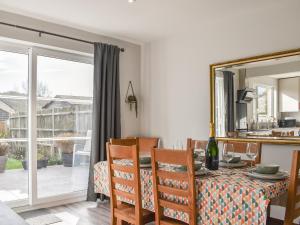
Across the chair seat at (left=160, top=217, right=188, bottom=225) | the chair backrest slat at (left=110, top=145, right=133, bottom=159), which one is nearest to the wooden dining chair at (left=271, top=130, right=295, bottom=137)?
the chair seat at (left=160, top=217, right=188, bottom=225)

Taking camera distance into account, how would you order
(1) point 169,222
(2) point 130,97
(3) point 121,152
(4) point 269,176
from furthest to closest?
(2) point 130,97 < (3) point 121,152 < (1) point 169,222 < (4) point 269,176

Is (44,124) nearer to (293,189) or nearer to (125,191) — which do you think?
(125,191)

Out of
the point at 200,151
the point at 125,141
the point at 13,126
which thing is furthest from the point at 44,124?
the point at 200,151

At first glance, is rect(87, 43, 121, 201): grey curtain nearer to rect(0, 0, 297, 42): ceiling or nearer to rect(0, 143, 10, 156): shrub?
rect(0, 0, 297, 42): ceiling

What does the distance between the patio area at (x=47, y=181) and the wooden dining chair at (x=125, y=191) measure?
1626 millimetres

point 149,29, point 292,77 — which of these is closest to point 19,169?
point 149,29

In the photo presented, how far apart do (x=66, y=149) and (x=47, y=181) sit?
0.49 metres

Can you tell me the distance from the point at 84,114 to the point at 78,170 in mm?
809

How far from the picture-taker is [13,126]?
369cm

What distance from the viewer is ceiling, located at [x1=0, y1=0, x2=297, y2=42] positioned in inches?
129

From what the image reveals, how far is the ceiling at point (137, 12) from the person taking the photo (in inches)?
129

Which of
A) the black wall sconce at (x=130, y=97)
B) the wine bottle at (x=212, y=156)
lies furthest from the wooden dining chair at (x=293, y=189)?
the black wall sconce at (x=130, y=97)

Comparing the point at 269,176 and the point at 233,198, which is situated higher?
the point at 269,176

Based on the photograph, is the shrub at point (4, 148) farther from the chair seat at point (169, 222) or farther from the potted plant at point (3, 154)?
the chair seat at point (169, 222)
